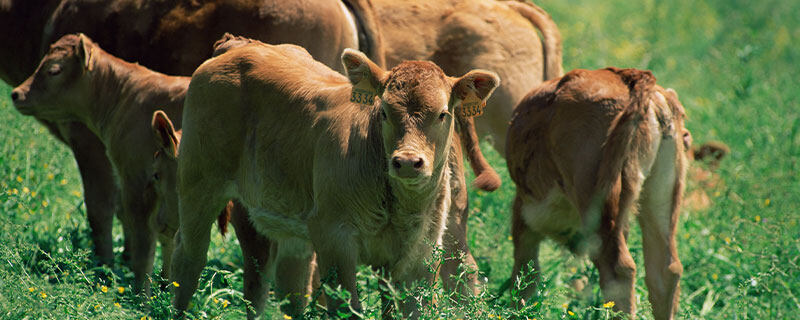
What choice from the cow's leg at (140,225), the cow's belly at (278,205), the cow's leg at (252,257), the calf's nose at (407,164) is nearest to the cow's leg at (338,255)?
the cow's belly at (278,205)

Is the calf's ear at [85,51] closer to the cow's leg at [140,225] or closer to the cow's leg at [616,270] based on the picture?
the cow's leg at [140,225]

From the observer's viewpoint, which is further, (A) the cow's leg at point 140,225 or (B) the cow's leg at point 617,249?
(A) the cow's leg at point 140,225

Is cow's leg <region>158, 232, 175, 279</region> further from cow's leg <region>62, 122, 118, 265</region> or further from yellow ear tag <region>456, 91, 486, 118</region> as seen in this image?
yellow ear tag <region>456, 91, 486, 118</region>

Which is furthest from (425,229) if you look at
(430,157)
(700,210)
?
(700,210)

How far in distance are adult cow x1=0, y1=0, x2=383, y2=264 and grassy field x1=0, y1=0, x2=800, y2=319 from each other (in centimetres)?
44

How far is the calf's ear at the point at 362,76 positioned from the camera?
5090mm

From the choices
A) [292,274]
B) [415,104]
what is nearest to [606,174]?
[415,104]

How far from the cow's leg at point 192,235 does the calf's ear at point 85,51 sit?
2.24 meters

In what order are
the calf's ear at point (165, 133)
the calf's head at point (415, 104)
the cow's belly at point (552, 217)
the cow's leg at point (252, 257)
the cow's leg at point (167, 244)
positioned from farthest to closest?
the cow's leg at point (167, 244), the cow's belly at point (552, 217), the calf's ear at point (165, 133), the cow's leg at point (252, 257), the calf's head at point (415, 104)

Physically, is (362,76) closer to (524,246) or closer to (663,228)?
(524,246)

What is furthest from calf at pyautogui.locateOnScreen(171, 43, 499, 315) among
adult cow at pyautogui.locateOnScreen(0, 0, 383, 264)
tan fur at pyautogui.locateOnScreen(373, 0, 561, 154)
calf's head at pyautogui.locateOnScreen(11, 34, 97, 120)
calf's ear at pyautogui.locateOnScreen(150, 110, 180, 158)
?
tan fur at pyautogui.locateOnScreen(373, 0, 561, 154)

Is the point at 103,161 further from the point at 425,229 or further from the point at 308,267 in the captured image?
the point at 425,229

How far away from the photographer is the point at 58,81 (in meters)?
7.67

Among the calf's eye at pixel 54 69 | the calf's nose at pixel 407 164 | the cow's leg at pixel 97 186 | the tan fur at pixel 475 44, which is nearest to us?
the calf's nose at pixel 407 164
